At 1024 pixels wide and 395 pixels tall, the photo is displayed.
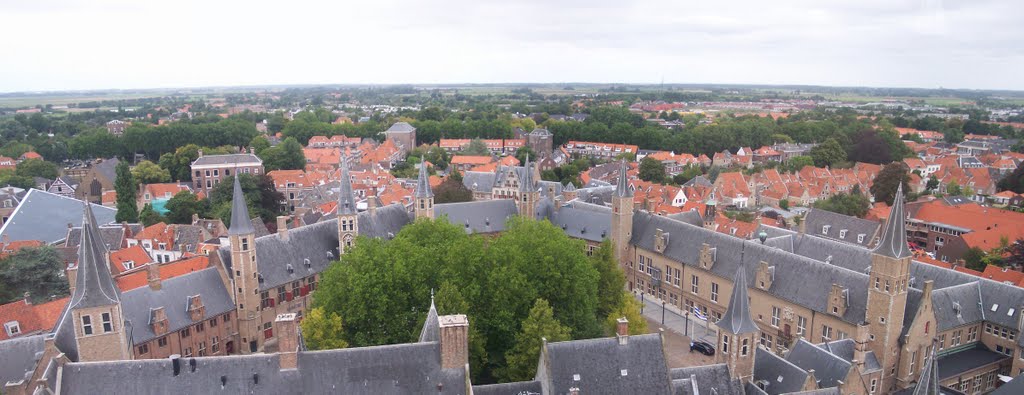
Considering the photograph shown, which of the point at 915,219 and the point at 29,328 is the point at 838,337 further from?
the point at 29,328

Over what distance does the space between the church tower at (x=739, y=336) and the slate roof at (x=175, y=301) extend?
3700 centimetres

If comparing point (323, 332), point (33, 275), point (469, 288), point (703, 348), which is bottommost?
point (703, 348)

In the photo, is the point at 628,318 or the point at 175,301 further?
the point at 175,301

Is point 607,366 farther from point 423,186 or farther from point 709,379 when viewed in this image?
point 423,186

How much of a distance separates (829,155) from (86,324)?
148710 millimetres

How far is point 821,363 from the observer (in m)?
37.7

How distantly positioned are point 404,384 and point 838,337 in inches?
1340

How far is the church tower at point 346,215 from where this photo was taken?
57.3 m

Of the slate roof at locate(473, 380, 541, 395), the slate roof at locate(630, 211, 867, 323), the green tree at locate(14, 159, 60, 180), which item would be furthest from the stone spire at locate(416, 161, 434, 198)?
the green tree at locate(14, 159, 60, 180)

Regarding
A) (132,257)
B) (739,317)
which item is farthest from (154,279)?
(739,317)

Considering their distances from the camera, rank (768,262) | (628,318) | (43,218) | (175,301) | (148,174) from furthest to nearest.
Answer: (148,174)
(43,218)
(768,262)
(175,301)
(628,318)

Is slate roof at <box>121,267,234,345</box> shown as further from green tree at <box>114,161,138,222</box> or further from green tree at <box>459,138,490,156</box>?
green tree at <box>459,138,490,156</box>

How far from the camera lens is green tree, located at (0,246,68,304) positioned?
59.7m

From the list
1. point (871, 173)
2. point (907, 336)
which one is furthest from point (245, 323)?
point (871, 173)
